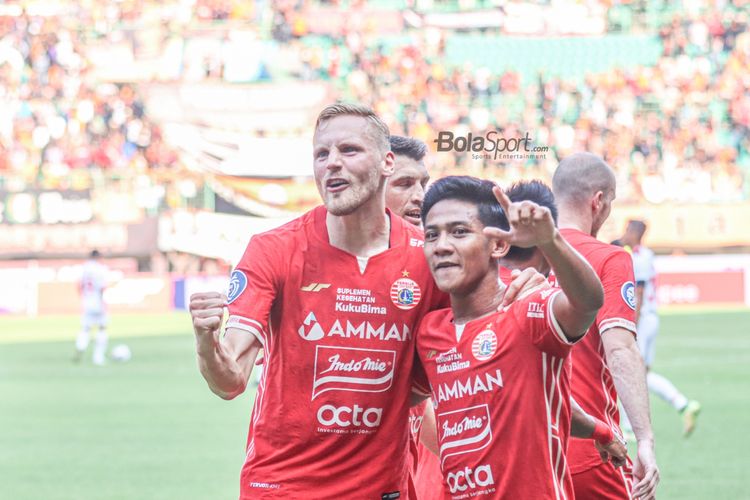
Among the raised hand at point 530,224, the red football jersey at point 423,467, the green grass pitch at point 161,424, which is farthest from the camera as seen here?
the green grass pitch at point 161,424

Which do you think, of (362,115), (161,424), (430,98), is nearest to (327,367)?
(362,115)

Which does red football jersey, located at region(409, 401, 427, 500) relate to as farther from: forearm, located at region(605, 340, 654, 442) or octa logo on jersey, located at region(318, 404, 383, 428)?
forearm, located at region(605, 340, 654, 442)

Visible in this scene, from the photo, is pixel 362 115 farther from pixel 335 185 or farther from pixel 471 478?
pixel 471 478

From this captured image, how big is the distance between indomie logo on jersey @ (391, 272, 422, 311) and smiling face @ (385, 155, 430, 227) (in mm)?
1404

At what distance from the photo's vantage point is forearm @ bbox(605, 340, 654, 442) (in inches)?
205

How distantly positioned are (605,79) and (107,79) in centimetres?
1641

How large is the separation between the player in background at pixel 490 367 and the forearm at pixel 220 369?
70cm

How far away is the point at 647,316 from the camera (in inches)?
614

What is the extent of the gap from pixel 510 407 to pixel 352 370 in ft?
2.16

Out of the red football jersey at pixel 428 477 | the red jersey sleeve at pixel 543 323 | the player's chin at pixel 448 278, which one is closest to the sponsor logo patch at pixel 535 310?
the red jersey sleeve at pixel 543 323

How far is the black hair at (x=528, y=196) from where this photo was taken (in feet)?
17.4

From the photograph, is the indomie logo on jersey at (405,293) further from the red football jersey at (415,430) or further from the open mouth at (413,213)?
the open mouth at (413,213)

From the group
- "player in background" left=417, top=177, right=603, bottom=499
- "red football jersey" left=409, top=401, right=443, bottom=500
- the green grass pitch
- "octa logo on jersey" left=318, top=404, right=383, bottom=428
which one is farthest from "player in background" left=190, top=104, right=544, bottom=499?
the green grass pitch

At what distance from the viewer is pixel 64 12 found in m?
43.3
